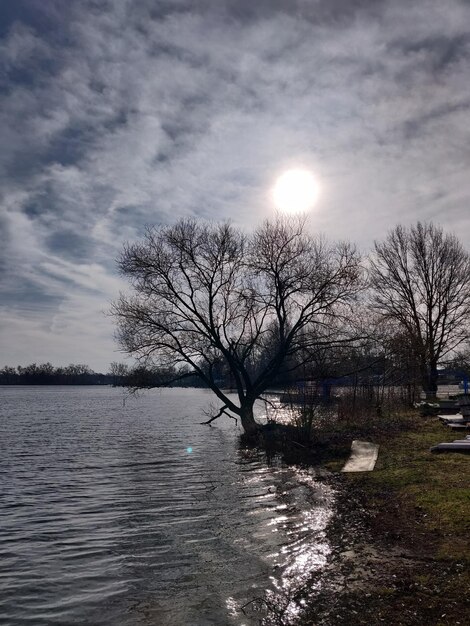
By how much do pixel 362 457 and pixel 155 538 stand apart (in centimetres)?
811

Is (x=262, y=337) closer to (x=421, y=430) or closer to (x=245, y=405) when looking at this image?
(x=245, y=405)

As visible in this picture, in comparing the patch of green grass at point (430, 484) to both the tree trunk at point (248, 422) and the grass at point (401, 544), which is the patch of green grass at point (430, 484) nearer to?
the grass at point (401, 544)

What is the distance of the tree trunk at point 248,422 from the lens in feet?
79.3

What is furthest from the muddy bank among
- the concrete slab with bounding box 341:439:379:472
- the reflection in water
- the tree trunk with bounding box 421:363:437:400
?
the tree trunk with bounding box 421:363:437:400

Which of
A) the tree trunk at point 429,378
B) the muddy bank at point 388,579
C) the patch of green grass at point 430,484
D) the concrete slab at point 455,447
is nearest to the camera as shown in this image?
the muddy bank at point 388,579

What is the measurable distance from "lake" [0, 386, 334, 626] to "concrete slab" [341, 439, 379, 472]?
1.19 m

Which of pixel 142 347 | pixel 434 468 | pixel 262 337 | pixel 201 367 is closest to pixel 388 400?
pixel 262 337

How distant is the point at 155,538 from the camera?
8641 millimetres

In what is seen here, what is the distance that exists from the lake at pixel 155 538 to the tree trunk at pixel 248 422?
20.6 feet

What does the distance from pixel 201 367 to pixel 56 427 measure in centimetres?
1058

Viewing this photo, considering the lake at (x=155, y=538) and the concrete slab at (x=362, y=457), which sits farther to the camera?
the concrete slab at (x=362, y=457)

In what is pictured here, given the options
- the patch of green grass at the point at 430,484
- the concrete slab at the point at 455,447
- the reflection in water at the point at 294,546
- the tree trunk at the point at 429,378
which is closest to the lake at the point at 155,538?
the reflection in water at the point at 294,546

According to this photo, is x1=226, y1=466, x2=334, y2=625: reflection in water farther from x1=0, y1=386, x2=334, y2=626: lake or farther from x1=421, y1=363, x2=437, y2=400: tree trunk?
x1=421, y1=363, x2=437, y2=400: tree trunk

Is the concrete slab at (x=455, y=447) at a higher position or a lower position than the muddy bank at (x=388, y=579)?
higher
